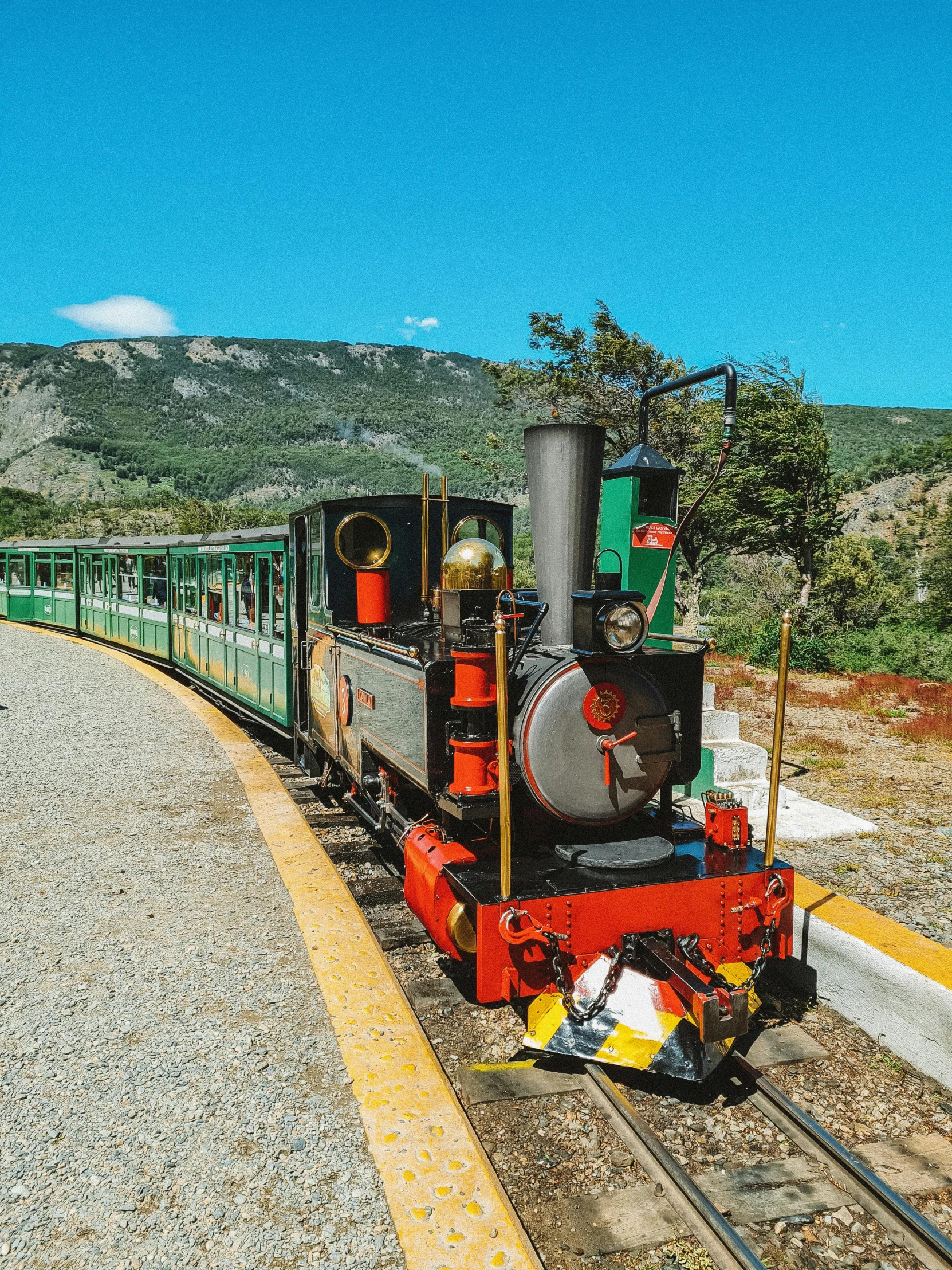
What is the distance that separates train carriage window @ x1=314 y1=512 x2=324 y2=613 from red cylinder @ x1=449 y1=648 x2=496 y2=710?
9.16ft

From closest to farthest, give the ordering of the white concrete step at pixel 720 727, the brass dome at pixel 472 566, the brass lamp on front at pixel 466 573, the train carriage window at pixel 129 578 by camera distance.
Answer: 1. the brass lamp on front at pixel 466 573
2. the brass dome at pixel 472 566
3. the white concrete step at pixel 720 727
4. the train carriage window at pixel 129 578

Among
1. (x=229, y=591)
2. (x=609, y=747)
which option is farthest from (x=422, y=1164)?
(x=229, y=591)

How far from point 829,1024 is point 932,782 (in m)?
4.74

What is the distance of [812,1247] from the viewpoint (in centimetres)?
253

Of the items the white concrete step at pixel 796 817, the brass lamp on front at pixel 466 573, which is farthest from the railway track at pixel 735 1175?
the white concrete step at pixel 796 817

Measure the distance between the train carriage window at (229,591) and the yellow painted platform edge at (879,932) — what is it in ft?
24.5

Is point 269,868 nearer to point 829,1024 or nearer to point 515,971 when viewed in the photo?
point 515,971

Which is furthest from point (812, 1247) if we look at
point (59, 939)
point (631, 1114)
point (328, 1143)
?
point (59, 939)

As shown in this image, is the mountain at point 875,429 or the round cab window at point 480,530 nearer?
the round cab window at point 480,530

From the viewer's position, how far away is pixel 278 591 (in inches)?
322

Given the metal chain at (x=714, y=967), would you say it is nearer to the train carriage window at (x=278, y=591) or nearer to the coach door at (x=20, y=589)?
the train carriage window at (x=278, y=591)

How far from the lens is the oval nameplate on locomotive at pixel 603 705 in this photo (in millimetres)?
3779

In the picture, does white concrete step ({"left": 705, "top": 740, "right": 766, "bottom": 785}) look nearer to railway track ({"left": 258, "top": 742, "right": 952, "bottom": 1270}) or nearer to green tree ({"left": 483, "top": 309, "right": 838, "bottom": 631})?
railway track ({"left": 258, "top": 742, "right": 952, "bottom": 1270})

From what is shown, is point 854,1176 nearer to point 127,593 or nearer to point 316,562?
point 316,562
